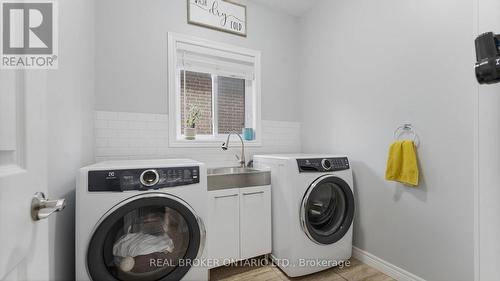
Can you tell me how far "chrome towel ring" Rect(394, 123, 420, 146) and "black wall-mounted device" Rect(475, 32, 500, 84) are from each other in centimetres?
87

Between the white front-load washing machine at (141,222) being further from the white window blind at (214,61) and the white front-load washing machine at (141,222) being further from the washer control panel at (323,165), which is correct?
the white window blind at (214,61)

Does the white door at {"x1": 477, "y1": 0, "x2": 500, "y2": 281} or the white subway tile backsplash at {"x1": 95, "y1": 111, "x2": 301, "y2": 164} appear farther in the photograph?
the white subway tile backsplash at {"x1": 95, "y1": 111, "x2": 301, "y2": 164}

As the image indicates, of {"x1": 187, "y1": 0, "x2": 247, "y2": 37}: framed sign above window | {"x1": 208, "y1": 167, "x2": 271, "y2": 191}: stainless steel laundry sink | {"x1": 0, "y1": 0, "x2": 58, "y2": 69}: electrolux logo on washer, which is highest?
{"x1": 187, "y1": 0, "x2": 247, "y2": 37}: framed sign above window

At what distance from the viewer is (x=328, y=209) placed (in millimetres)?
1981

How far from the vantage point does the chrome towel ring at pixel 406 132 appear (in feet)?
5.29

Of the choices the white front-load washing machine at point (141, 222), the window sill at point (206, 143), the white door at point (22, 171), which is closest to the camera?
the white door at point (22, 171)

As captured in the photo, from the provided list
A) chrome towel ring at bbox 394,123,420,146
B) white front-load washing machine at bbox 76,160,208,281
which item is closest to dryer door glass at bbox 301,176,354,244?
chrome towel ring at bbox 394,123,420,146

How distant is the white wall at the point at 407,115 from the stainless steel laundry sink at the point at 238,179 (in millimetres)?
873

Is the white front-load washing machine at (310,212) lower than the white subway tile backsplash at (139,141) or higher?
lower

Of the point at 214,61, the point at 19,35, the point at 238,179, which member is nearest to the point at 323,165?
the point at 238,179

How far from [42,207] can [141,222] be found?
2.60 ft

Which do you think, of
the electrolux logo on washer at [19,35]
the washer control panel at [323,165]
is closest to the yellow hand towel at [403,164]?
the washer control panel at [323,165]

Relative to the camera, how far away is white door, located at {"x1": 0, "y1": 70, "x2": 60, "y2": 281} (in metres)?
0.49

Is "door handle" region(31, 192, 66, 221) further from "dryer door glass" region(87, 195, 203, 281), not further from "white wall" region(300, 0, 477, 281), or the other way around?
"white wall" region(300, 0, 477, 281)
